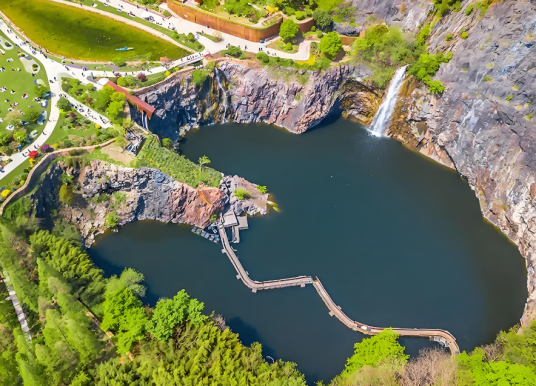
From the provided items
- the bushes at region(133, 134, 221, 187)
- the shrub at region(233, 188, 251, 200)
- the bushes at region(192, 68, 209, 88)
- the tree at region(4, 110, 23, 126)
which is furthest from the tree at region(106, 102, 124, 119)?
the shrub at region(233, 188, 251, 200)

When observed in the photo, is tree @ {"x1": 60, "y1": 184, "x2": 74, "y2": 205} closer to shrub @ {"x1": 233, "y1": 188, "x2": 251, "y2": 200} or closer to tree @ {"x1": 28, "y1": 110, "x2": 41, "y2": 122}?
tree @ {"x1": 28, "y1": 110, "x2": 41, "y2": 122}

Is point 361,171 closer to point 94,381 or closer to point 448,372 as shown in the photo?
point 448,372

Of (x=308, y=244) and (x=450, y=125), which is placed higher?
(x=450, y=125)

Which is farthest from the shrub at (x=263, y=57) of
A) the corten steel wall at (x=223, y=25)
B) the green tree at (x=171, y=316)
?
the green tree at (x=171, y=316)

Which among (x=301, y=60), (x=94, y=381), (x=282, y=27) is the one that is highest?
(x=282, y=27)

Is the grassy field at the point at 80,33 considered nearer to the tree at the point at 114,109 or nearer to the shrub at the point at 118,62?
the shrub at the point at 118,62

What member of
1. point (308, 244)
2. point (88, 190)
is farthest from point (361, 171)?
point (88, 190)

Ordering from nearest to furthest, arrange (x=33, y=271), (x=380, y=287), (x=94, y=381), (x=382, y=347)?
1. (x=94, y=381)
2. (x=382, y=347)
3. (x=33, y=271)
4. (x=380, y=287)

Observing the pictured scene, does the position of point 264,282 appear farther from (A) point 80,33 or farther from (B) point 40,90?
(A) point 80,33
